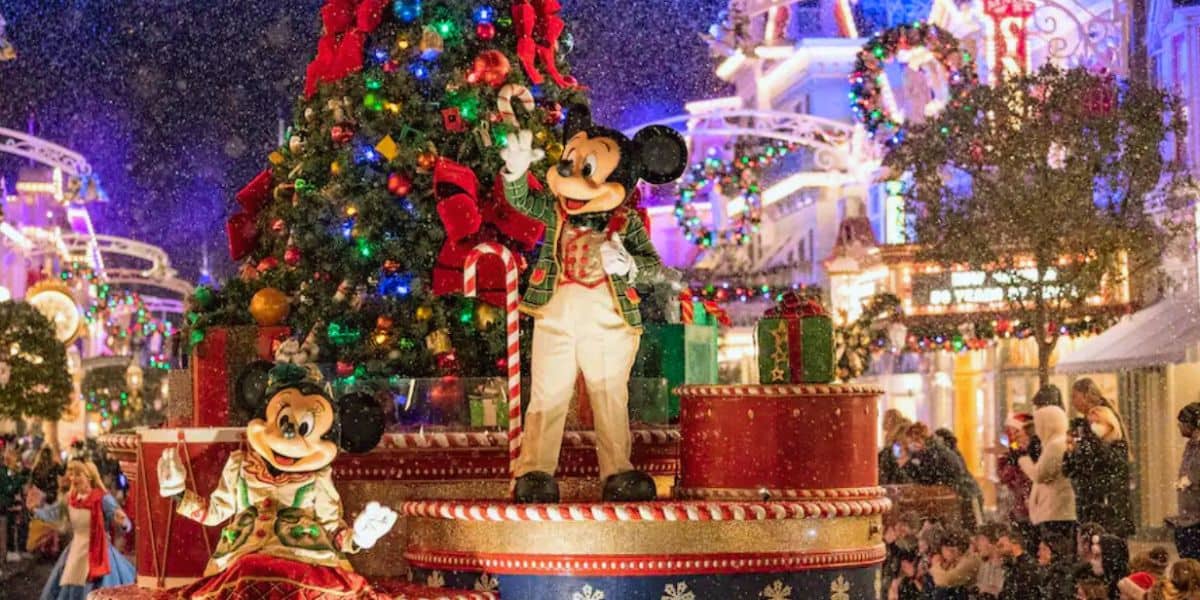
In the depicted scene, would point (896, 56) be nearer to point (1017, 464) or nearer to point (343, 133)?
point (1017, 464)

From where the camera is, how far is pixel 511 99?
34.6 ft

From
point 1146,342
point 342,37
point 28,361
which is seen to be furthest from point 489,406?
point 28,361

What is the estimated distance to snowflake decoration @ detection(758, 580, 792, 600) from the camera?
28.0ft

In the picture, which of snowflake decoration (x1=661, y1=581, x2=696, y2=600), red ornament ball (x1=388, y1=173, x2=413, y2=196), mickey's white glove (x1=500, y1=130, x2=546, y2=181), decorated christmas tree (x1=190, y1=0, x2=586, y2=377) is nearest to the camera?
snowflake decoration (x1=661, y1=581, x2=696, y2=600)

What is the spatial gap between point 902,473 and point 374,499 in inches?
246

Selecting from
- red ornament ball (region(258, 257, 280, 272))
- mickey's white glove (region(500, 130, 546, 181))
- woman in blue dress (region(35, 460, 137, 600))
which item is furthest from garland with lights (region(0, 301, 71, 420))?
mickey's white glove (region(500, 130, 546, 181))

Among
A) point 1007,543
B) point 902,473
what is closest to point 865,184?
point 902,473

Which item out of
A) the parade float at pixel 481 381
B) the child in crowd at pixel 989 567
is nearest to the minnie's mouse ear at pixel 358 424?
the parade float at pixel 481 381

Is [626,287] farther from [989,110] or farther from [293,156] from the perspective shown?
[989,110]

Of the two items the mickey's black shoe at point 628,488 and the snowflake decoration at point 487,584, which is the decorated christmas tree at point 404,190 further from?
the snowflake decoration at point 487,584

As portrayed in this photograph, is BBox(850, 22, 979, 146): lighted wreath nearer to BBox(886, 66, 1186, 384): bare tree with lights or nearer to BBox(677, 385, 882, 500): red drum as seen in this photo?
BBox(886, 66, 1186, 384): bare tree with lights

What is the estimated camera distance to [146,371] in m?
50.7

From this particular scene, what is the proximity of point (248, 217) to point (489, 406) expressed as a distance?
103 inches

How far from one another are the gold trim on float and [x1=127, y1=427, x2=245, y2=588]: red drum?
1117 mm
